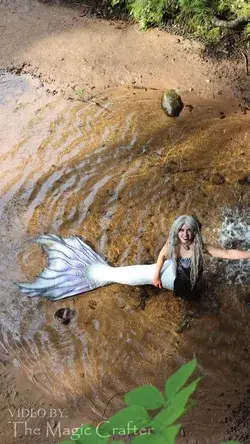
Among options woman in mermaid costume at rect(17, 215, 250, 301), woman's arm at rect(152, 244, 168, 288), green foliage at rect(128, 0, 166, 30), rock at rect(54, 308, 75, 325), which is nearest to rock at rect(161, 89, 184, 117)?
green foliage at rect(128, 0, 166, 30)

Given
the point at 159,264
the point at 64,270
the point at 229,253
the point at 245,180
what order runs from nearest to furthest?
the point at 229,253, the point at 159,264, the point at 64,270, the point at 245,180

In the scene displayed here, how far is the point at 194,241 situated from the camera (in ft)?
14.5

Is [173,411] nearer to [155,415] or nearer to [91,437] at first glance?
[155,415]

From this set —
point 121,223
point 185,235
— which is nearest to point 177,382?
point 185,235

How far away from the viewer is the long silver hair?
→ 14.2ft

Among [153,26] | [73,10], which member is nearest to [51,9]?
[73,10]

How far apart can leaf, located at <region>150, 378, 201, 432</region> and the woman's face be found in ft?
9.89

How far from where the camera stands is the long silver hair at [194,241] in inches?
170

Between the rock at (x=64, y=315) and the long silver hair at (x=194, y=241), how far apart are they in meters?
1.17

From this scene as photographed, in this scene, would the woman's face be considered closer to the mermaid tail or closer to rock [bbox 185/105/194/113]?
the mermaid tail

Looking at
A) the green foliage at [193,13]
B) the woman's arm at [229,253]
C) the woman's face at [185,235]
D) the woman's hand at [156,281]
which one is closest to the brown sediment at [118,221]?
the woman's hand at [156,281]

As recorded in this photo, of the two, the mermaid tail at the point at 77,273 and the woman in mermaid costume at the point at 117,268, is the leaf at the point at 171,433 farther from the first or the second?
the mermaid tail at the point at 77,273

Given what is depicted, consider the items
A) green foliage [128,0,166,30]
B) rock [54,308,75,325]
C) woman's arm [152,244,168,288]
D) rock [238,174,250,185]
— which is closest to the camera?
woman's arm [152,244,168,288]

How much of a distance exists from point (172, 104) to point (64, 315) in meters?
3.21
